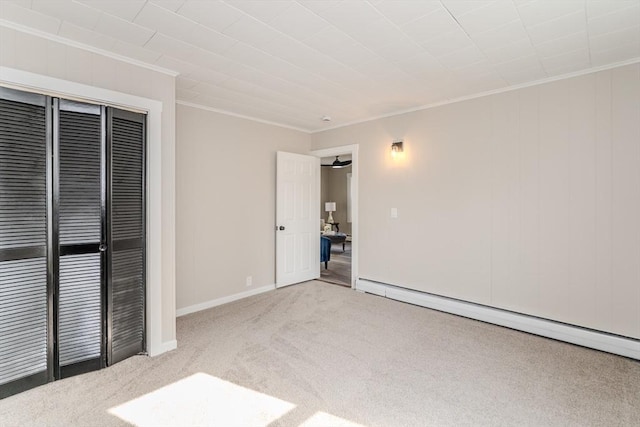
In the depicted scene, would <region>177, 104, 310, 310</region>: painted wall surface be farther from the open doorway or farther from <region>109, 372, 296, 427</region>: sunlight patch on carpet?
<region>109, 372, 296, 427</region>: sunlight patch on carpet

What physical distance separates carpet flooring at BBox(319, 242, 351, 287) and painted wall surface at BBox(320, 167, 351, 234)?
205 cm

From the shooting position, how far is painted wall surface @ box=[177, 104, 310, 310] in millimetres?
3668

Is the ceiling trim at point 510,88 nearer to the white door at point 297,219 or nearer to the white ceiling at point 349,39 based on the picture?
the white ceiling at point 349,39

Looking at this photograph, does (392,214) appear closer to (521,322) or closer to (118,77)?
(521,322)

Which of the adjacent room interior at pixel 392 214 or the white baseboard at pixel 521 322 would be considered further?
the white baseboard at pixel 521 322

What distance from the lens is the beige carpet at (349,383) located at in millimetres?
1892

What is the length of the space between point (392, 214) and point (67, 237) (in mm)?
3469

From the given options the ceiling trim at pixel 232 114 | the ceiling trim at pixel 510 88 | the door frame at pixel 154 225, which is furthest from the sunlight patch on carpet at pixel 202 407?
the ceiling trim at pixel 510 88

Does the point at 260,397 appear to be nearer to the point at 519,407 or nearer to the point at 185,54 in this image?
the point at 519,407

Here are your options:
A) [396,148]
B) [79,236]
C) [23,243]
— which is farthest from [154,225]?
[396,148]

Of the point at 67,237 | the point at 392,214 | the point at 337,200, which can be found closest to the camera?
the point at 67,237

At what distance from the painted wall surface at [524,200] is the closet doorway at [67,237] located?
3038mm

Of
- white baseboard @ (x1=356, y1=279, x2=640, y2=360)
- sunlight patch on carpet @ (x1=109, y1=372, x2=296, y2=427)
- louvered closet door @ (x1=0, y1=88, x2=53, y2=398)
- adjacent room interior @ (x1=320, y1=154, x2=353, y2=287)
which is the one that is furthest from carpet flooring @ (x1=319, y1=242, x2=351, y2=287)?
louvered closet door @ (x1=0, y1=88, x2=53, y2=398)

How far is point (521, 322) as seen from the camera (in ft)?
10.3
